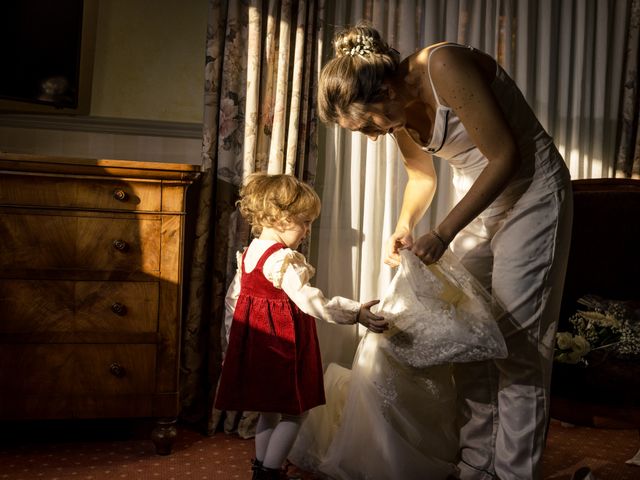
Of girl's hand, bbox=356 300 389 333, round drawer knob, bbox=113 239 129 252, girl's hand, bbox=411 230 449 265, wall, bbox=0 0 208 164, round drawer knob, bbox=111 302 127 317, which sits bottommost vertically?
round drawer knob, bbox=111 302 127 317

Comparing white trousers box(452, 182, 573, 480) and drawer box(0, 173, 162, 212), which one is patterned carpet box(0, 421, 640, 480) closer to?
white trousers box(452, 182, 573, 480)

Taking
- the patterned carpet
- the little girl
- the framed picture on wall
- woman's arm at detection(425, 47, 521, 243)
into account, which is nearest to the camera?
woman's arm at detection(425, 47, 521, 243)

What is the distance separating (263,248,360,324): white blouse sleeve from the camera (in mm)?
1945

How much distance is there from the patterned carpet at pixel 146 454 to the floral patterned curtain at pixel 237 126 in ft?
0.82

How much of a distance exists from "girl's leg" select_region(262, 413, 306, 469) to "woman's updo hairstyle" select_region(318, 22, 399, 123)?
3.26ft

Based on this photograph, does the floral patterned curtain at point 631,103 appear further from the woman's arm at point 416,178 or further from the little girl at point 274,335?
the little girl at point 274,335

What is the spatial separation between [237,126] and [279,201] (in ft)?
2.52

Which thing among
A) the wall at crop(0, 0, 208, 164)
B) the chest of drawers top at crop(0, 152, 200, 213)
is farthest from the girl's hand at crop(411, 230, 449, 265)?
the wall at crop(0, 0, 208, 164)

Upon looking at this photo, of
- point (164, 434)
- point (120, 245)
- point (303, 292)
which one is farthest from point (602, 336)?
point (120, 245)

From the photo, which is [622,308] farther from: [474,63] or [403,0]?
[403,0]

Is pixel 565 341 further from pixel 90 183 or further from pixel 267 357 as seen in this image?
pixel 90 183

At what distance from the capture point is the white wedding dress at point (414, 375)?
1842 millimetres

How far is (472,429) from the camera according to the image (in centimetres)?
204

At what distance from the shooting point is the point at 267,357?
2059 mm
